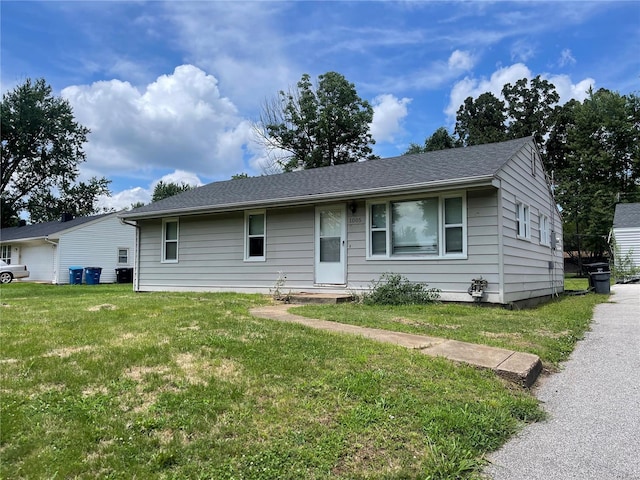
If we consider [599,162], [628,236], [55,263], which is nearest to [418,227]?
[628,236]

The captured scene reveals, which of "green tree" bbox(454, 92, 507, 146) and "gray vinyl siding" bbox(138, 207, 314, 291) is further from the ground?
"green tree" bbox(454, 92, 507, 146)

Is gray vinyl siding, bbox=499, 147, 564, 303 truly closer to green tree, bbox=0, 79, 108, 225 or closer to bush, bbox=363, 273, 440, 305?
bush, bbox=363, 273, 440, 305

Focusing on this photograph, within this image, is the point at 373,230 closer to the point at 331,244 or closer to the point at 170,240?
the point at 331,244

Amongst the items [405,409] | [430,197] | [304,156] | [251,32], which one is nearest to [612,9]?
[430,197]

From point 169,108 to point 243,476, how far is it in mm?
14846

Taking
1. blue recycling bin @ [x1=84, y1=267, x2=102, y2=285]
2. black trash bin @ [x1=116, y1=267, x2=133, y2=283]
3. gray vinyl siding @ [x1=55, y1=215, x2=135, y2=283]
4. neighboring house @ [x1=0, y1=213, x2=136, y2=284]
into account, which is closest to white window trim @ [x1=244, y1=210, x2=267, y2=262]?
neighboring house @ [x1=0, y1=213, x2=136, y2=284]

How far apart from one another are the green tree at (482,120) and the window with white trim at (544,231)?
2600 cm

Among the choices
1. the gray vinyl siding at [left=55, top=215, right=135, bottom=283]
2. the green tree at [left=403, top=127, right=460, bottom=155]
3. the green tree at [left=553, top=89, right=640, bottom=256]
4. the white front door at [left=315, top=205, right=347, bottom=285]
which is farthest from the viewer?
the green tree at [left=403, top=127, right=460, bottom=155]

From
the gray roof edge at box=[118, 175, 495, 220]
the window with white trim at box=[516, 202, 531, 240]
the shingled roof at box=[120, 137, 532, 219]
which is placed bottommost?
the window with white trim at box=[516, 202, 531, 240]

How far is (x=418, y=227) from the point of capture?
29.8ft

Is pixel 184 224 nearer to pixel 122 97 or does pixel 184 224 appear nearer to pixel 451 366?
pixel 122 97

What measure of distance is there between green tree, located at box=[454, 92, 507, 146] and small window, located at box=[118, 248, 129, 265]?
28758mm

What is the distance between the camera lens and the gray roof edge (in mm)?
7977

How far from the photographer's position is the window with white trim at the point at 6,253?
26.6 m
